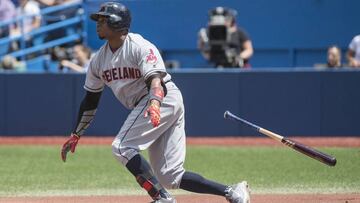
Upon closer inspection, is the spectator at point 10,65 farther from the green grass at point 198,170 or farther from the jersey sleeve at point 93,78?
the jersey sleeve at point 93,78

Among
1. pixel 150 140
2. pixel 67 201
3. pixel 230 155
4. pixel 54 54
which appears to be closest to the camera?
pixel 150 140

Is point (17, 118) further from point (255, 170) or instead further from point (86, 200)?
point (86, 200)

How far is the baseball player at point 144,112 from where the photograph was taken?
6559 millimetres

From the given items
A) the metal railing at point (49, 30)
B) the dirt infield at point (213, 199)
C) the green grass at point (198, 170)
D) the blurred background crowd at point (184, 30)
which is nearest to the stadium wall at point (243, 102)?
the green grass at point (198, 170)

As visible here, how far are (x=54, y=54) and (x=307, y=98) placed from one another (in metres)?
5.84

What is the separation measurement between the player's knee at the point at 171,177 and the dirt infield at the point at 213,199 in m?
1.42

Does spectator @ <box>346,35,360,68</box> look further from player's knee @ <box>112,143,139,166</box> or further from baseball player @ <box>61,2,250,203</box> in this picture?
player's knee @ <box>112,143,139,166</box>

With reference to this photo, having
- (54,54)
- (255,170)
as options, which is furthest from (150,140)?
(54,54)

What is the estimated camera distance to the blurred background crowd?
17.5 metres

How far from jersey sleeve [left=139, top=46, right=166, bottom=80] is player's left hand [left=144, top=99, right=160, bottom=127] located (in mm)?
280

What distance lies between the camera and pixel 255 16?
17.9 metres

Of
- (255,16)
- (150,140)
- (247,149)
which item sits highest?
(150,140)

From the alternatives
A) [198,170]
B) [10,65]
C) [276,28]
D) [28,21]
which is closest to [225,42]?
[276,28]

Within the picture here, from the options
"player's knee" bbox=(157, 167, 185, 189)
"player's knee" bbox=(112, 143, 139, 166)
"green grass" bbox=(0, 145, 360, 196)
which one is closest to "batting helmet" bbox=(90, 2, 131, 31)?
"player's knee" bbox=(112, 143, 139, 166)
